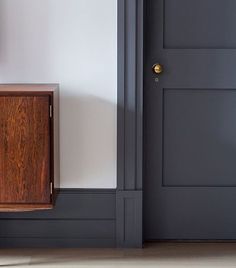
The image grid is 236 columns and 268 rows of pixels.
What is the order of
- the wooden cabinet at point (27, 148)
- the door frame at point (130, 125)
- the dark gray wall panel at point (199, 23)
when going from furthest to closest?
the dark gray wall panel at point (199, 23) → the door frame at point (130, 125) → the wooden cabinet at point (27, 148)

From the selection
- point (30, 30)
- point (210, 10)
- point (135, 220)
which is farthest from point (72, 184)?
point (210, 10)

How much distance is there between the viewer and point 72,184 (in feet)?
11.6

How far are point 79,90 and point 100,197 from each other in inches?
22.9

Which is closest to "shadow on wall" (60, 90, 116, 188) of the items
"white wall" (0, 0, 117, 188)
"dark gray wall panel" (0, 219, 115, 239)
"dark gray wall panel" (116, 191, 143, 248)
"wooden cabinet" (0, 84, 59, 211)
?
"white wall" (0, 0, 117, 188)

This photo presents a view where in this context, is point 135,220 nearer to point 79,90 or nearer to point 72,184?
point 72,184

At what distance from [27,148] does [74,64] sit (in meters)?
0.58

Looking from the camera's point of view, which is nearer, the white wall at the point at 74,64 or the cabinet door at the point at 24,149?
the cabinet door at the point at 24,149

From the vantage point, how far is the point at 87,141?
11.5ft

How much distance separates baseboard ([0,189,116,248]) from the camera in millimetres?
3531

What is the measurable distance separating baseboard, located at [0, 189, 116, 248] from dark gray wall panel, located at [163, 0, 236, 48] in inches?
35.2

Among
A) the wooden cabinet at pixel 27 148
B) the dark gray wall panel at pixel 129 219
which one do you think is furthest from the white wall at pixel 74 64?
the wooden cabinet at pixel 27 148

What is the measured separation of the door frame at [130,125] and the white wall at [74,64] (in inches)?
2.0

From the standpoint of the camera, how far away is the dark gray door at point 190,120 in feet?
11.6

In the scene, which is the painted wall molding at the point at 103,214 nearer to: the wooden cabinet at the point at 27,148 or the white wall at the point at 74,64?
the white wall at the point at 74,64
